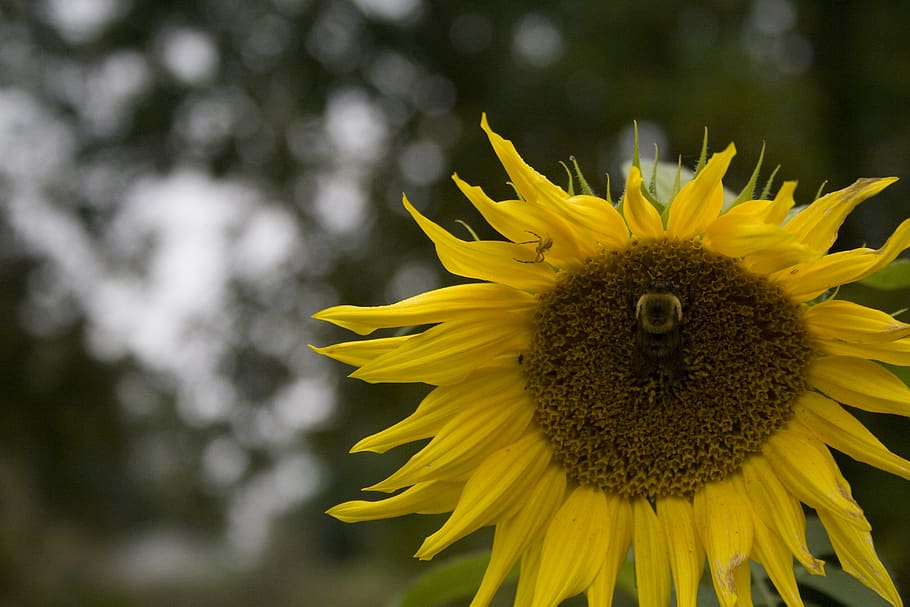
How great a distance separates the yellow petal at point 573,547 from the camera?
3.04 ft

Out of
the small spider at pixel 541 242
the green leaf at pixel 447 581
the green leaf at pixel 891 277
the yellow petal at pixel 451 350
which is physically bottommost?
the green leaf at pixel 447 581

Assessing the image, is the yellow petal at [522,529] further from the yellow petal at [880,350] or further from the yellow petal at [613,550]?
the yellow petal at [880,350]

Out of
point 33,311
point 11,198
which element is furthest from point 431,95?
point 33,311

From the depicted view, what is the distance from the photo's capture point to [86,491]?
12.7 m

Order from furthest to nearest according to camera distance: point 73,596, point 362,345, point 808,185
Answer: point 73,596 < point 808,185 < point 362,345

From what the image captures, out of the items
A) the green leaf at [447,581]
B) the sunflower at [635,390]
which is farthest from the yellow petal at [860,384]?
the green leaf at [447,581]

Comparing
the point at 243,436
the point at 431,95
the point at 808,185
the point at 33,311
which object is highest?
the point at 33,311

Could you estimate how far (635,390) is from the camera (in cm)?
99

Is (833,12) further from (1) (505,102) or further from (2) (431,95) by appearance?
(2) (431,95)

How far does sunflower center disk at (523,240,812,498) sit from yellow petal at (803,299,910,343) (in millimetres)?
27

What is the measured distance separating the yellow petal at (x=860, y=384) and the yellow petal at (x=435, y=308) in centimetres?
32

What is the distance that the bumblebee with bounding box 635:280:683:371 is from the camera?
2.97 feet

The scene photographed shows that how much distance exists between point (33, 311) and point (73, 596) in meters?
5.20

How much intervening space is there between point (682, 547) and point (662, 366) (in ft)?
0.65
